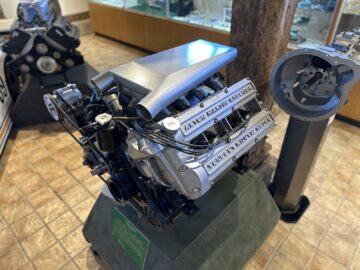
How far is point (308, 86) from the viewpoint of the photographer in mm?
1292

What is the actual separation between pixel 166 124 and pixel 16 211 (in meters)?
1.71

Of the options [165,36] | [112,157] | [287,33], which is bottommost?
[165,36]

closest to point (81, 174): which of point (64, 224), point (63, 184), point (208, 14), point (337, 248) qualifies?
point (63, 184)

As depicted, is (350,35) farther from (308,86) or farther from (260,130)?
(260,130)

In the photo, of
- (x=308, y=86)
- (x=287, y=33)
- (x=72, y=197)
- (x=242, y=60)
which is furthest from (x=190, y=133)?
(x=72, y=197)

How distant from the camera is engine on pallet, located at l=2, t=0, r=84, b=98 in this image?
2.58 meters

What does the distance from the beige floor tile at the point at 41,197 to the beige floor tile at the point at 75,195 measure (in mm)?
97

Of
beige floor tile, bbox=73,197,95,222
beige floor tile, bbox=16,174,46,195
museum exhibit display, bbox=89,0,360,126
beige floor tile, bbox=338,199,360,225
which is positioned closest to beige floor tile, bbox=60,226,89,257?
beige floor tile, bbox=73,197,95,222

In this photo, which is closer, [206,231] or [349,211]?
[206,231]

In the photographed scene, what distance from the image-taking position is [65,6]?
16.8 ft

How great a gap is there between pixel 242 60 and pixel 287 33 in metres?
0.30

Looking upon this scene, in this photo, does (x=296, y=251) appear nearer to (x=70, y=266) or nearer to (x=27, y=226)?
(x=70, y=266)

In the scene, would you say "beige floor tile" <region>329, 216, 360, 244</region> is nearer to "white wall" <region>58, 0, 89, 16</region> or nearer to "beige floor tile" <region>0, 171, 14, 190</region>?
"beige floor tile" <region>0, 171, 14, 190</region>

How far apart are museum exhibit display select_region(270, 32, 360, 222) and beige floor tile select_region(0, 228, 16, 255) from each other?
6.05 ft
